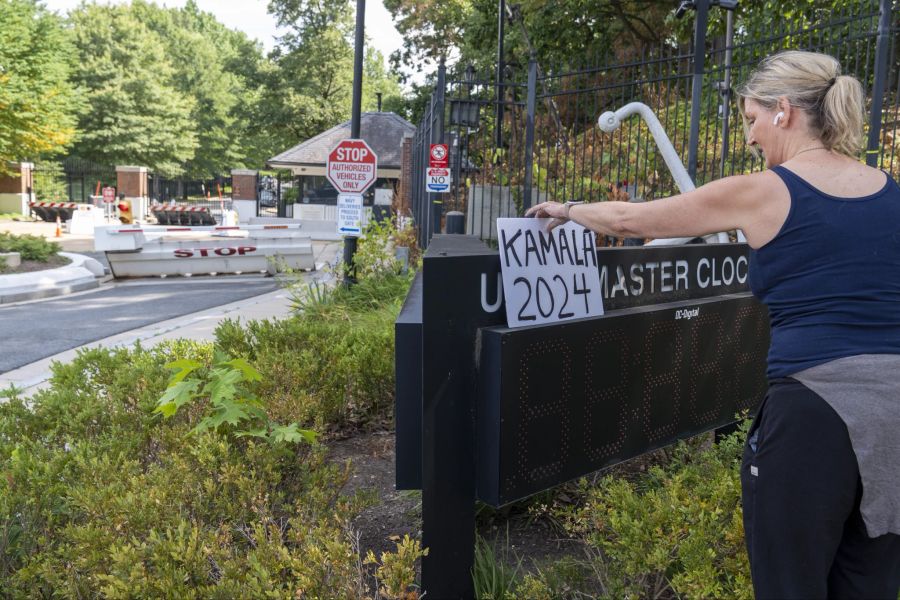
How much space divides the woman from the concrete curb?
13.9 metres

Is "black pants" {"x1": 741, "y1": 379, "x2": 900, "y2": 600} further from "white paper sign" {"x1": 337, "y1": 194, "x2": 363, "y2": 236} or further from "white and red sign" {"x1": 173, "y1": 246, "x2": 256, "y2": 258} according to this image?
"white and red sign" {"x1": 173, "y1": 246, "x2": 256, "y2": 258}

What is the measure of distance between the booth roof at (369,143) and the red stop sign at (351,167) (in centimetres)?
2444

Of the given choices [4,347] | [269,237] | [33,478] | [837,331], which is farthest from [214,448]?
[269,237]

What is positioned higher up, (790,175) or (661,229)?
(790,175)

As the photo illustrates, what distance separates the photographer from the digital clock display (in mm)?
2488

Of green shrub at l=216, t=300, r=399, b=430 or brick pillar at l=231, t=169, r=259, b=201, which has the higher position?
brick pillar at l=231, t=169, r=259, b=201

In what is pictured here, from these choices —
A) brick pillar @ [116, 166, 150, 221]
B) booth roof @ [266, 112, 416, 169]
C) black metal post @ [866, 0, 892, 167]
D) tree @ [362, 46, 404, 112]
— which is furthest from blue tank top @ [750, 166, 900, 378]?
tree @ [362, 46, 404, 112]

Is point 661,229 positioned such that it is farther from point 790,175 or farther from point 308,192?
point 308,192

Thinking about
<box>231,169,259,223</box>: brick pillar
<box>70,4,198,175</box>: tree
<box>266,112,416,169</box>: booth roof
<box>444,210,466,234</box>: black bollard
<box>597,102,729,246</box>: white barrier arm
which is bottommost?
<box>444,210,466,234</box>: black bollard

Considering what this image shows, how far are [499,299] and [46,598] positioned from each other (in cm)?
199

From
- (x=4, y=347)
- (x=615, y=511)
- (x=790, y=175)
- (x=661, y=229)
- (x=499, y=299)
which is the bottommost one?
(x=4, y=347)

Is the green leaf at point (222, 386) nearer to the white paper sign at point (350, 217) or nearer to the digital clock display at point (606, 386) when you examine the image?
the digital clock display at point (606, 386)

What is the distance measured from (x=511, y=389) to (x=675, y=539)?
742 mm

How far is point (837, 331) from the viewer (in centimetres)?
190
